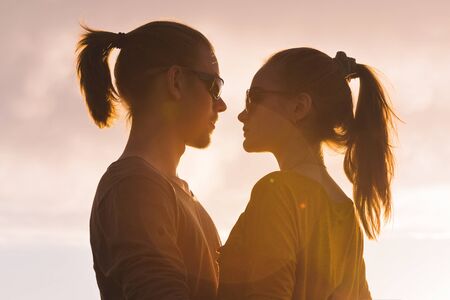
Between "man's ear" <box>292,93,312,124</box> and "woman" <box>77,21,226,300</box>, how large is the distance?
651 mm

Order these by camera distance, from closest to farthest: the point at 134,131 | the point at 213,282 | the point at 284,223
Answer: the point at 284,223 < the point at 213,282 < the point at 134,131

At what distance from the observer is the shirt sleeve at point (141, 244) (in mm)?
3969

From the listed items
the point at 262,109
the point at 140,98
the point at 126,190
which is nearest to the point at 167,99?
the point at 140,98

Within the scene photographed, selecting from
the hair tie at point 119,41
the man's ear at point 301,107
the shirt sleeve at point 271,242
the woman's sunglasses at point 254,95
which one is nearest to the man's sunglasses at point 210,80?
the woman's sunglasses at point 254,95

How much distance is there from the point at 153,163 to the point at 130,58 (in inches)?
30.7

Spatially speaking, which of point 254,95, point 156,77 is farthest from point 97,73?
point 254,95

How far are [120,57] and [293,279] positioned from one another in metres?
2.02

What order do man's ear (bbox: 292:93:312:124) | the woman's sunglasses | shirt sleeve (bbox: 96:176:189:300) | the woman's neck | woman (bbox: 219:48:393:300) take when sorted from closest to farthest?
shirt sleeve (bbox: 96:176:189:300)
woman (bbox: 219:48:393:300)
the woman's neck
man's ear (bbox: 292:93:312:124)
the woman's sunglasses

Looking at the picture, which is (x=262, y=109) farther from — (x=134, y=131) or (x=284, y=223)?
(x=284, y=223)

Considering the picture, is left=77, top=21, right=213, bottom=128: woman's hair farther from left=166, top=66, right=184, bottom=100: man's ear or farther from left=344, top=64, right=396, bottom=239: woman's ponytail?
left=344, top=64, right=396, bottom=239: woman's ponytail

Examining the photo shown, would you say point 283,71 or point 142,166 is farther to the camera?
point 283,71

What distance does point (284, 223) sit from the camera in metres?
4.12

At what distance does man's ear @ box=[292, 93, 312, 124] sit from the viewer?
16.2 ft

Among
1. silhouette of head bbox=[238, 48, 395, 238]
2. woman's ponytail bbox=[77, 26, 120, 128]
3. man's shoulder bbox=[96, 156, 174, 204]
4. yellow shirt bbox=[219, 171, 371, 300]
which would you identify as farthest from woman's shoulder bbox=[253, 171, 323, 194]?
woman's ponytail bbox=[77, 26, 120, 128]
